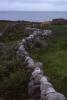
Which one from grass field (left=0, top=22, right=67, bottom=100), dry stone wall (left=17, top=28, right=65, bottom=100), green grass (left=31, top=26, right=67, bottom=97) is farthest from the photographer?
green grass (left=31, top=26, right=67, bottom=97)

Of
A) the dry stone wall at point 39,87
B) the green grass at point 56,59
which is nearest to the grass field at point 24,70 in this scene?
the green grass at point 56,59

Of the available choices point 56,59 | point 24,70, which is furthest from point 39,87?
point 56,59

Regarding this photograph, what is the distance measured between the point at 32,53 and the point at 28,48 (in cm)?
127

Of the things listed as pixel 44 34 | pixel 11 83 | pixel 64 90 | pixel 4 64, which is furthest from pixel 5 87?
pixel 44 34

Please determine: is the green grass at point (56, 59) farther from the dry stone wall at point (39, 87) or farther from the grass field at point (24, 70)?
the dry stone wall at point (39, 87)

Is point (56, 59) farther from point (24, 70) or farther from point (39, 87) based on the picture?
point (39, 87)

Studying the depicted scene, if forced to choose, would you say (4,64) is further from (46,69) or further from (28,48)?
(28,48)

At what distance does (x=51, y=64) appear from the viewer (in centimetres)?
1764

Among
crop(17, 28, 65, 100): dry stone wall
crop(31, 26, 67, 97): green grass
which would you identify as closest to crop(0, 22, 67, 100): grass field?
crop(31, 26, 67, 97): green grass

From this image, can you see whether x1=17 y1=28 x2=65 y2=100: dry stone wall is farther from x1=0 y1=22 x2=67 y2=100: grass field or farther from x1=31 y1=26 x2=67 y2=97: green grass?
x1=31 y1=26 x2=67 y2=97: green grass

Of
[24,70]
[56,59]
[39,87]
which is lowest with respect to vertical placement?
[56,59]

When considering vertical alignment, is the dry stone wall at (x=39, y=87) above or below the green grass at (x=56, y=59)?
above

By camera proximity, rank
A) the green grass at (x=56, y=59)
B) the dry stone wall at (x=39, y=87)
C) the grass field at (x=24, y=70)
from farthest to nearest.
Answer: the green grass at (x=56, y=59) < the grass field at (x=24, y=70) < the dry stone wall at (x=39, y=87)

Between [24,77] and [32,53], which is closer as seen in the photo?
[24,77]
